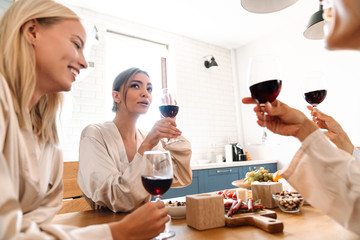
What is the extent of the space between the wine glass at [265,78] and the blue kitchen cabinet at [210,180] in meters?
2.23

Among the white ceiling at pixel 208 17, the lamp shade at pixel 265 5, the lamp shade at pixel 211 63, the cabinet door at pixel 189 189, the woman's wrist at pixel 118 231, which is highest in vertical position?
the white ceiling at pixel 208 17

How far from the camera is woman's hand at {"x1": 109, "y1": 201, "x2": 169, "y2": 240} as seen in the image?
62 centimetres

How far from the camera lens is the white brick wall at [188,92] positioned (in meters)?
3.07

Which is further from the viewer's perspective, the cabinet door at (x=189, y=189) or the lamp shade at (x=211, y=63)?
the lamp shade at (x=211, y=63)

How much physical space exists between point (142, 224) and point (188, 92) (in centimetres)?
357

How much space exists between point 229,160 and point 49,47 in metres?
3.65

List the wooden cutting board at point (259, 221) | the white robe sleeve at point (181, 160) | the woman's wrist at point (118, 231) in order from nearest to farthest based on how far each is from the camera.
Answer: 1. the woman's wrist at point (118, 231)
2. the wooden cutting board at point (259, 221)
3. the white robe sleeve at point (181, 160)

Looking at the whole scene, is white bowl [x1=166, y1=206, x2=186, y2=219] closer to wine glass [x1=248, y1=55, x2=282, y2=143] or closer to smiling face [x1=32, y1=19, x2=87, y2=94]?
wine glass [x1=248, y1=55, x2=282, y2=143]

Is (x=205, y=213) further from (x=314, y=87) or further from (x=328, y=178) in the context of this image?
(x=314, y=87)

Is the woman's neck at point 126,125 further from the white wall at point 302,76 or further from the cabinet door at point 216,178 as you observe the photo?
the white wall at point 302,76

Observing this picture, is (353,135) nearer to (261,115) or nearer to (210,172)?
(210,172)

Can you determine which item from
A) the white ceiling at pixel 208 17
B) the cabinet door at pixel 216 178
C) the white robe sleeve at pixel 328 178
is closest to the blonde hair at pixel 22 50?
the white robe sleeve at pixel 328 178

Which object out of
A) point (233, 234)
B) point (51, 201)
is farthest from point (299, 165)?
point (51, 201)

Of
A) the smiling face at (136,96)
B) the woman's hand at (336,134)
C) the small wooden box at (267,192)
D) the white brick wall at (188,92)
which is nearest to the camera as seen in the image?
the small wooden box at (267,192)
